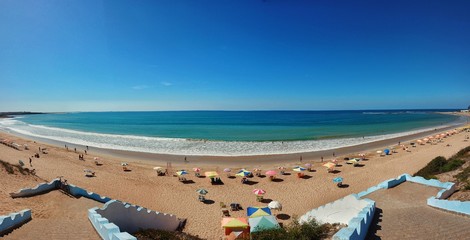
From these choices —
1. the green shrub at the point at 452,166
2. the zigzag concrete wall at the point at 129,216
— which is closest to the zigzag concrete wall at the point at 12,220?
the zigzag concrete wall at the point at 129,216

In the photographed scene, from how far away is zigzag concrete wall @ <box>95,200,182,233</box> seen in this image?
356 inches

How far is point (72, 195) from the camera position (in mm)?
12703

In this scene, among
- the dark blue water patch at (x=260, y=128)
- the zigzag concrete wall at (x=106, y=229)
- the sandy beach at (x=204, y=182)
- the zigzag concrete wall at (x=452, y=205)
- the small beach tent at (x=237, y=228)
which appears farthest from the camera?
the dark blue water patch at (x=260, y=128)

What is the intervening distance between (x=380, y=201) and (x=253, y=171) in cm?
1445

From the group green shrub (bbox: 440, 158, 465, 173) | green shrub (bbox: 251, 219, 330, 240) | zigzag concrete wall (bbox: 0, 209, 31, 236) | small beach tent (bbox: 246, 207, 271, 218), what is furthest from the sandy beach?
green shrub (bbox: 251, 219, 330, 240)

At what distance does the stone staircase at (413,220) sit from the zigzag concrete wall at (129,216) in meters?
8.15

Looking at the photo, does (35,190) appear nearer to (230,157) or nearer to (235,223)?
(235,223)

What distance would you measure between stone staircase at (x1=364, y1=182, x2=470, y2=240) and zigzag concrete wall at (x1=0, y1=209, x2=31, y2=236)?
37.0ft

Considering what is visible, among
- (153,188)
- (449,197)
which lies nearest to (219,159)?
(153,188)

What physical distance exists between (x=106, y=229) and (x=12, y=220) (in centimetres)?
403

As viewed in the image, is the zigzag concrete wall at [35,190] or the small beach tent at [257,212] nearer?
the zigzag concrete wall at [35,190]

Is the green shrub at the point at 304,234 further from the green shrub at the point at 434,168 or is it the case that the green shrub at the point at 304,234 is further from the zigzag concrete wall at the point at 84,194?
the green shrub at the point at 434,168

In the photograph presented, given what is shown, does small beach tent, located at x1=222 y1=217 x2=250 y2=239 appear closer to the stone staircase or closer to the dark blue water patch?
the stone staircase

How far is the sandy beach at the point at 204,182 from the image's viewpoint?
15610mm
